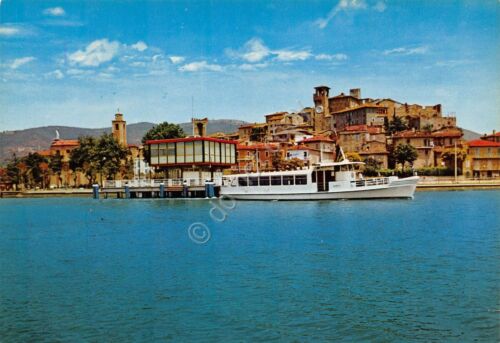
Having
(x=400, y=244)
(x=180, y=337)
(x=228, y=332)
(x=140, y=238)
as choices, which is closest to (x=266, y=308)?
(x=228, y=332)

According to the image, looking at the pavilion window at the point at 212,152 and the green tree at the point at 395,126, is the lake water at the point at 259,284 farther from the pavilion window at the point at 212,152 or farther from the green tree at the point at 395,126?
the green tree at the point at 395,126

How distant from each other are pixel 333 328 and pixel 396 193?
37.4 meters

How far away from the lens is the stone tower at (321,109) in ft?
379

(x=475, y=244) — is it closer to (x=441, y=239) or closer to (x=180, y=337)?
(x=441, y=239)

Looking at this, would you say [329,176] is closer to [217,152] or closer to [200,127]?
[217,152]

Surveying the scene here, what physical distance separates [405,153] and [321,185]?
3560cm

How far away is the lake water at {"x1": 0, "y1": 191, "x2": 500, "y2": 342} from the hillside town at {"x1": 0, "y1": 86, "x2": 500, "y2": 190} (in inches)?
1330

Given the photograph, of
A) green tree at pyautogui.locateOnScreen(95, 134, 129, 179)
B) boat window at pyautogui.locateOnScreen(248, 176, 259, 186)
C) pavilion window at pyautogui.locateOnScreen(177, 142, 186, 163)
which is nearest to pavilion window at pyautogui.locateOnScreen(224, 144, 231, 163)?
pavilion window at pyautogui.locateOnScreen(177, 142, 186, 163)

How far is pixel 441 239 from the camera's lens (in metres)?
24.6

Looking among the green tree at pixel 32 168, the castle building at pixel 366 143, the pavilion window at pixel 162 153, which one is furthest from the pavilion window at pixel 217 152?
the green tree at pixel 32 168

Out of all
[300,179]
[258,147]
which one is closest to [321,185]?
[300,179]

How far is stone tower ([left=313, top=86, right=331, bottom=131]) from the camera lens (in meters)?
116

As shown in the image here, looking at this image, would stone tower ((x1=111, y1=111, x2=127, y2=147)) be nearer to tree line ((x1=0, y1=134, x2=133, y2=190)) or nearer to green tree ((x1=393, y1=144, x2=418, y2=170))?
tree line ((x1=0, y1=134, x2=133, y2=190))

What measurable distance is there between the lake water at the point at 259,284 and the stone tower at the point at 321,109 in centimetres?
8586
